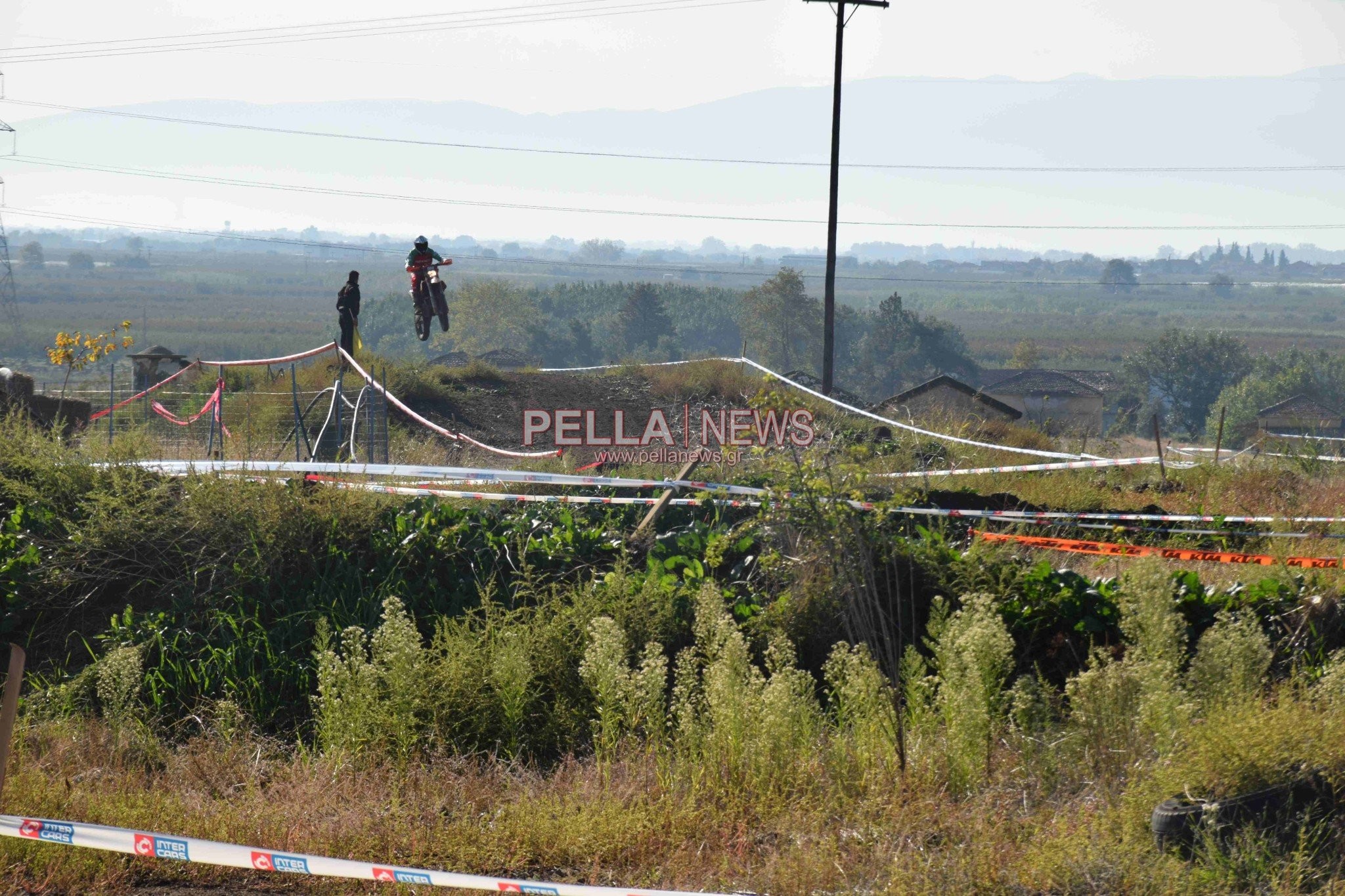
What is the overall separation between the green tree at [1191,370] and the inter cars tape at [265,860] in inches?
4123

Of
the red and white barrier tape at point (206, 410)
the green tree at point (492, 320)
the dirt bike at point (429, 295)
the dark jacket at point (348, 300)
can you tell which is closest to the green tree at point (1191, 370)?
the green tree at point (492, 320)

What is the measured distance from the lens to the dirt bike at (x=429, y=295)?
1938 cm

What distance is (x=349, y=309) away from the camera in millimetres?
19422

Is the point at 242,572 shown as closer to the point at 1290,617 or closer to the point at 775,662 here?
the point at 775,662

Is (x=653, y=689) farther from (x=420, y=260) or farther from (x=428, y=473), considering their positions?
(x=420, y=260)

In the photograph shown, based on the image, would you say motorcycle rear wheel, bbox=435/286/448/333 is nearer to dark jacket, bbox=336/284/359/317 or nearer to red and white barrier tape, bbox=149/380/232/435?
dark jacket, bbox=336/284/359/317

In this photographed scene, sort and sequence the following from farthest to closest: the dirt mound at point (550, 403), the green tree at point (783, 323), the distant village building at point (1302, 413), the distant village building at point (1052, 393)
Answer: the green tree at point (783, 323), the distant village building at point (1052, 393), the distant village building at point (1302, 413), the dirt mound at point (550, 403)

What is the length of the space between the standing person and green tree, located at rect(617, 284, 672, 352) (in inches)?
3638

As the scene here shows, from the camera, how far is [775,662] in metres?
6.30

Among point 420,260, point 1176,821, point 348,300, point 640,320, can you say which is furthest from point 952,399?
point 640,320

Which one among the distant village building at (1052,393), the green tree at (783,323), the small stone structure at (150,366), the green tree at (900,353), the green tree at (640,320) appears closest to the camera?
the small stone structure at (150,366)

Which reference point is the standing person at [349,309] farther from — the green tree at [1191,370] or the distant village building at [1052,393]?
the green tree at [1191,370]

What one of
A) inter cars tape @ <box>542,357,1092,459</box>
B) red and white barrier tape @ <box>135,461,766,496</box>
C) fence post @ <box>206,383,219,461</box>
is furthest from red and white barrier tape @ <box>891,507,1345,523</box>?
fence post @ <box>206,383,219,461</box>

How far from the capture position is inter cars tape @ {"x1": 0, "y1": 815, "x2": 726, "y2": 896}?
4336 mm
